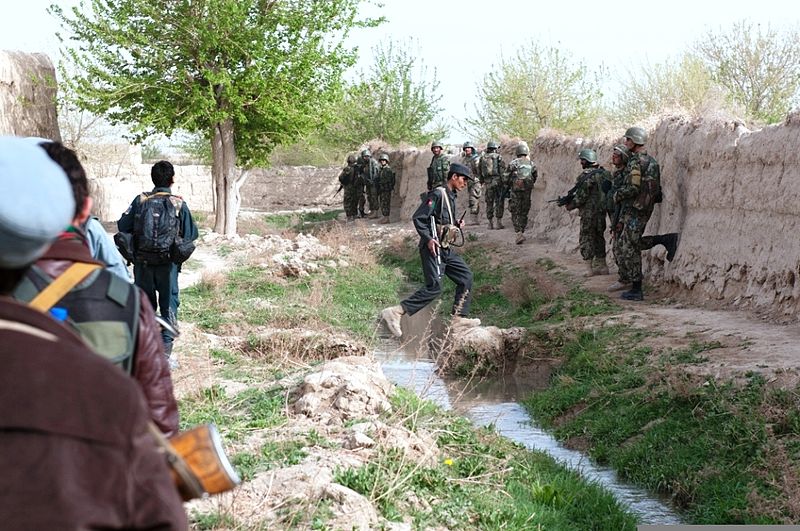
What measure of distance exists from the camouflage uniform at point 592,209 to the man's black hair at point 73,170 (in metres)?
10.6

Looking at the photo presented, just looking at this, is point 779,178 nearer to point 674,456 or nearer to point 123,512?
point 674,456

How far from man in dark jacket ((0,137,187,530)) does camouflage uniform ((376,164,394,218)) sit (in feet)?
83.9

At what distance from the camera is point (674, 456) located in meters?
6.96

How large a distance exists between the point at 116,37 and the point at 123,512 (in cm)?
1881

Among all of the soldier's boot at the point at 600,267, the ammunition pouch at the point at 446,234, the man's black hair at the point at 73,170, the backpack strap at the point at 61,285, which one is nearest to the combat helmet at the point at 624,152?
the soldier's boot at the point at 600,267

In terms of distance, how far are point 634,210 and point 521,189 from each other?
21.4 feet

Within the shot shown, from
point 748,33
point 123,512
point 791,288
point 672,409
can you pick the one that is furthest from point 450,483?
point 748,33

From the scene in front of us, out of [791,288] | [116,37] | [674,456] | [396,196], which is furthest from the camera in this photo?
[396,196]

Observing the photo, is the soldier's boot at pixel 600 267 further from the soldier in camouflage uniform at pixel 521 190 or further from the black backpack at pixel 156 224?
the black backpack at pixel 156 224

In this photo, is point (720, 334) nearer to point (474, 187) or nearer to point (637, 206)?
point (637, 206)

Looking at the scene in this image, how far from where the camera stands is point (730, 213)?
1102 centimetres

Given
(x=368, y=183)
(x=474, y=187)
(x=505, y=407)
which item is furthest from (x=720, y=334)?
(x=368, y=183)

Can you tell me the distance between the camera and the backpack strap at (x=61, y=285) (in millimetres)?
2387

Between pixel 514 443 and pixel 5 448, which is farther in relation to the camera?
pixel 514 443
